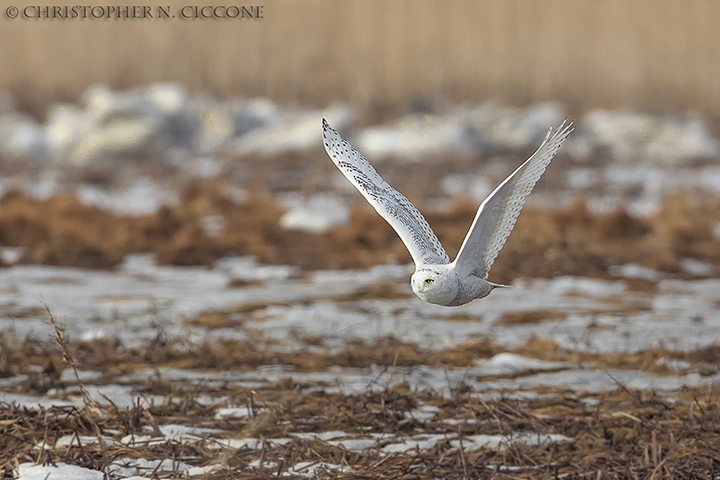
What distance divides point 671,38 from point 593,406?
48.1 ft

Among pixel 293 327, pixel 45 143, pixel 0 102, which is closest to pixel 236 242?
pixel 293 327

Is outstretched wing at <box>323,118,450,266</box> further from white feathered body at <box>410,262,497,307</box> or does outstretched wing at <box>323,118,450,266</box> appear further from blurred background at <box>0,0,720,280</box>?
blurred background at <box>0,0,720,280</box>

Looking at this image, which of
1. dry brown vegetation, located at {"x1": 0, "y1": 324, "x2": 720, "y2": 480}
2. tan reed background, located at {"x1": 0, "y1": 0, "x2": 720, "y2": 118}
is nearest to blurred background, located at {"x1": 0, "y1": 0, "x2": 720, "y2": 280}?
tan reed background, located at {"x1": 0, "y1": 0, "x2": 720, "y2": 118}

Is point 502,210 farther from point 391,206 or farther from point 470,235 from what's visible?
point 391,206

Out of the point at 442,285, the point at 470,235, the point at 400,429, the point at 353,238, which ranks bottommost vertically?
the point at 400,429

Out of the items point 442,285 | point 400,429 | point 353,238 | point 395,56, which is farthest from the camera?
point 395,56

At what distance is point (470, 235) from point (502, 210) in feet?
0.46

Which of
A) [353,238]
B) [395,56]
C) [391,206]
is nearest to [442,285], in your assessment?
[391,206]

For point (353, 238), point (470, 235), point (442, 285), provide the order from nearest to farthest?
point (442, 285) → point (470, 235) → point (353, 238)

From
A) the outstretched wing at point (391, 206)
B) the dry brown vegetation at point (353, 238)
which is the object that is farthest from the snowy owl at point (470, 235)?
the dry brown vegetation at point (353, 238)

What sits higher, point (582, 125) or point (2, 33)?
point (2, 33)

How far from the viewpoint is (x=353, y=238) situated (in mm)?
9508

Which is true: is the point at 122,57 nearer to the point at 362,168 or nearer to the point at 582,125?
the point at 582,125

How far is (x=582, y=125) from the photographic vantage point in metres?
17.4
